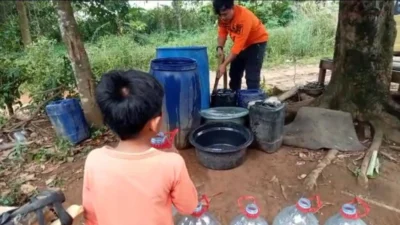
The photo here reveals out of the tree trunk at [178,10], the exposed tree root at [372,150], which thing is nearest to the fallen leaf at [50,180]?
the exposed tree root at [372,150]

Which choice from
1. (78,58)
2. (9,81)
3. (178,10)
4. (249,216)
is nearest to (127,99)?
(249,216)

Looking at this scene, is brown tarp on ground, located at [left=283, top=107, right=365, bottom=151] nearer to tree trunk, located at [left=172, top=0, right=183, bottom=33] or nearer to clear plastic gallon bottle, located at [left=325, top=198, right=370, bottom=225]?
clear plastic gallon bottle, located at [left=325, top=198, right=370, bottom=225]

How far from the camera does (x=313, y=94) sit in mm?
3770

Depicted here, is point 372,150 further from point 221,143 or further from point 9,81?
point 9,81

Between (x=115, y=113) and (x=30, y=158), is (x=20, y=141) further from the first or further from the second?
(x=115, y=113)

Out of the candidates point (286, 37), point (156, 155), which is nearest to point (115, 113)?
point (156, 155)

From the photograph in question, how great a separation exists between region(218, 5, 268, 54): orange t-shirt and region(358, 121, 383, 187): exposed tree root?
140cm

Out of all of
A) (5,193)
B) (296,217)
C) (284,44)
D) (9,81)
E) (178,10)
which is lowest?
(5,193)

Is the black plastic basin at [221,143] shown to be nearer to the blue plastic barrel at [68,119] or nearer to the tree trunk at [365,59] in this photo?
the tree trunk at [365,59]

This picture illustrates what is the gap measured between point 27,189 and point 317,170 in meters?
2.19

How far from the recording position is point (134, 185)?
1078 millimetres

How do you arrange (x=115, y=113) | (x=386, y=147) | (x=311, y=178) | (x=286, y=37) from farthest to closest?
(x=286, y=37) → (x=386, y=147) → (x=311, y=178) → (x=115, y=113)

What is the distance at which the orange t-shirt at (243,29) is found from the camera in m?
3.22

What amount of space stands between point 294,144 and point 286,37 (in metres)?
6.09
